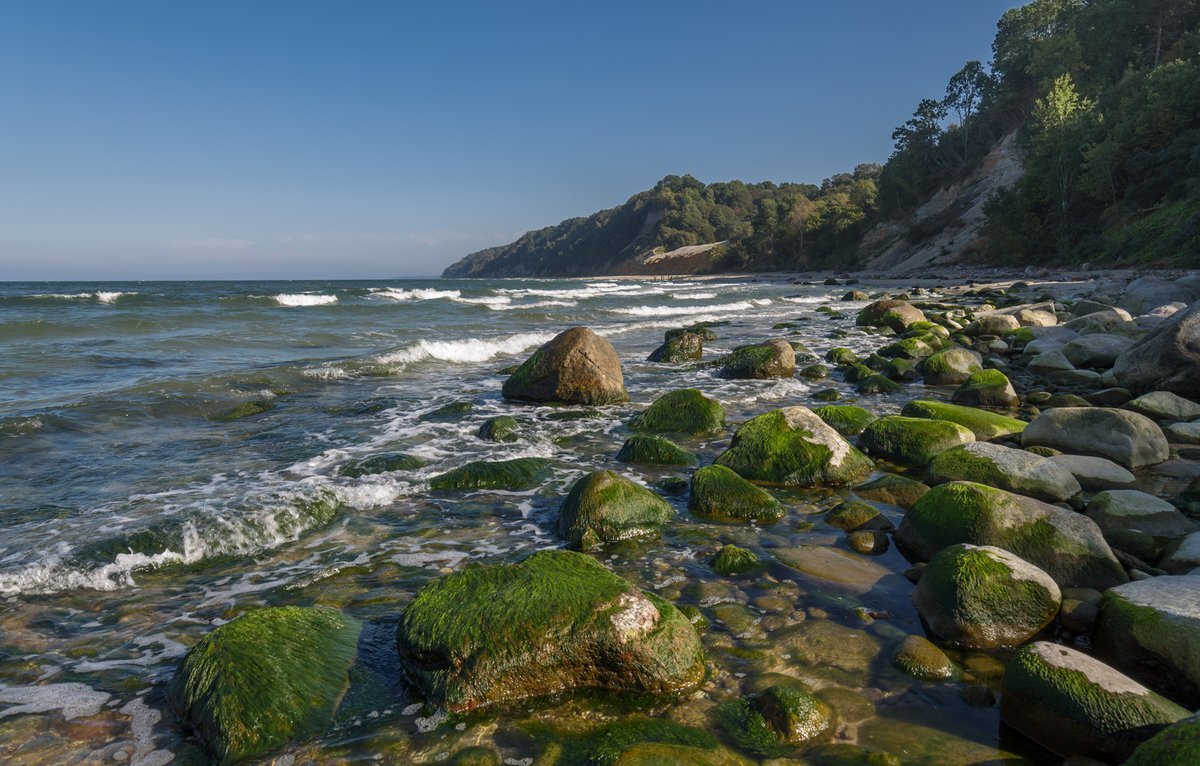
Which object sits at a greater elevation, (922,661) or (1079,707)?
(1079,707)

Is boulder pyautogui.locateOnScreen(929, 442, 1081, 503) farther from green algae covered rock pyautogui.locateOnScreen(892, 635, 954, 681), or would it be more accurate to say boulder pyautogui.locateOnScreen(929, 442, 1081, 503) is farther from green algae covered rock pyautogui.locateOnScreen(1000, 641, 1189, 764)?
green algae covered rock pyautogui.locateOnScreen(1000, 641, 1189, 764)

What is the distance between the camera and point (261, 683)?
313cm

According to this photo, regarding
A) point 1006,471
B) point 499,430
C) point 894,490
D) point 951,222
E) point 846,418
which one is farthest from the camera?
point 951,222

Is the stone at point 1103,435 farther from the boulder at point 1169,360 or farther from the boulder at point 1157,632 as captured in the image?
the boulder at point 1157,632

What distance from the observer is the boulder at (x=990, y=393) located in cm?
916

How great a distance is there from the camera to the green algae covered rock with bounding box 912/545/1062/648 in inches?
141

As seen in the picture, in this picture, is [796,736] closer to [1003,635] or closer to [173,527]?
[1003,635]

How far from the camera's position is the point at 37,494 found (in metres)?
6.26

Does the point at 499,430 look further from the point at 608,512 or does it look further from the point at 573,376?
the point at 608,512

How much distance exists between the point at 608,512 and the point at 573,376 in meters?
5.18

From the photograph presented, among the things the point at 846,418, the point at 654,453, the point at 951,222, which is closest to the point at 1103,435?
the point at 846,418

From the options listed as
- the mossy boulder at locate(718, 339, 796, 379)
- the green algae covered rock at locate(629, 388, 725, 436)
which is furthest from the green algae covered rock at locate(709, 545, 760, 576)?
the mossy boulder at locate(718, 339, 796, 379)

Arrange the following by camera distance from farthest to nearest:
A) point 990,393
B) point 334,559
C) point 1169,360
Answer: point 990,393, point 1169,360, point 334,559

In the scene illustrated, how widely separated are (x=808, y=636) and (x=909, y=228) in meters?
69.6
